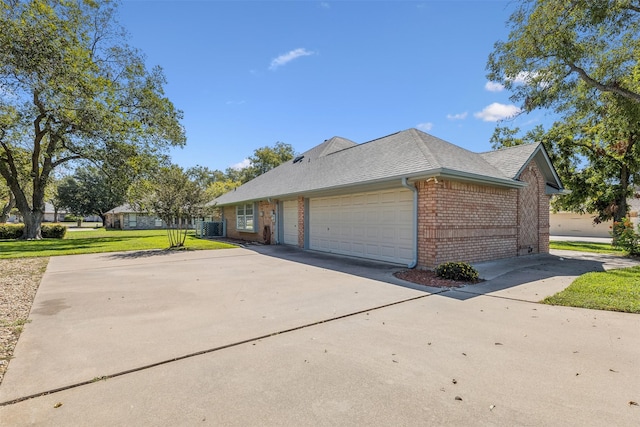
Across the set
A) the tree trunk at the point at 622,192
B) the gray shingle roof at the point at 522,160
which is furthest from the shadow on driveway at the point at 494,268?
the tree trunk at the point at 622,192

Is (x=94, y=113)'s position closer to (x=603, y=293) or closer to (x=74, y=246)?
(x=74, y=246)

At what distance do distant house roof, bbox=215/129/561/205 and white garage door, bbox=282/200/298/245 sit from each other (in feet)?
3.07

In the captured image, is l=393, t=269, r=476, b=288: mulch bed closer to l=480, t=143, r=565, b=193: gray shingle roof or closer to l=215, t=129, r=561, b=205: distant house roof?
l=215, t=129, r=561, b=205: distant house roof

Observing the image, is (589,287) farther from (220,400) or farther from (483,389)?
(220,400)

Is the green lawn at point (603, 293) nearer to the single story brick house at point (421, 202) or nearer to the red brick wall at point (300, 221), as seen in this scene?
the single story brick house at point (421, 202)

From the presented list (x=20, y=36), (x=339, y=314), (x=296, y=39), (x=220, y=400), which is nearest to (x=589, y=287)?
(x=339, y=314)

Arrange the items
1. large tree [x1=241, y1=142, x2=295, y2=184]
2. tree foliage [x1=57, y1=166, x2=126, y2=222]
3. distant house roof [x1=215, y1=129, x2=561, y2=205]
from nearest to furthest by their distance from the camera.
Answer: distant house roof [x1=215, y1=129, x2=561, y2=205]
large tree [x1=241, y1=142, x2=295, y2=184]
tree foliage [x1=57, y1=166, x2=126, y2=222]

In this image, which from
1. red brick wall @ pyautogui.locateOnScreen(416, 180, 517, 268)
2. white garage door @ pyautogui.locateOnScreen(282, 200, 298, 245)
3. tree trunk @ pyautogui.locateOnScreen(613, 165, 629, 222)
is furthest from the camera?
tree trunk @ pyautogui.locateOnScreen(613, 165, 629, 222)

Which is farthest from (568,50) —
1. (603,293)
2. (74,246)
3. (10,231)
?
(10,231)

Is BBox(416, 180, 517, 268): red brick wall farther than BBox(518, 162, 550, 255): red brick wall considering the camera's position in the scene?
No

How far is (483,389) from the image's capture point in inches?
112

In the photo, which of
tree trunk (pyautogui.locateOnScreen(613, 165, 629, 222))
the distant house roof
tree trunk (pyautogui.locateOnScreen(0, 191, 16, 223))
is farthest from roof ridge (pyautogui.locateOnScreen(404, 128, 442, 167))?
tree trunk (pyautogui.locateOnScreen(0, 191, 16, 223))

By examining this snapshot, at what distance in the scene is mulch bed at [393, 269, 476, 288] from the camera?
716 centimetres

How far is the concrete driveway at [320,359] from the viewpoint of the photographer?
8.30 ft
